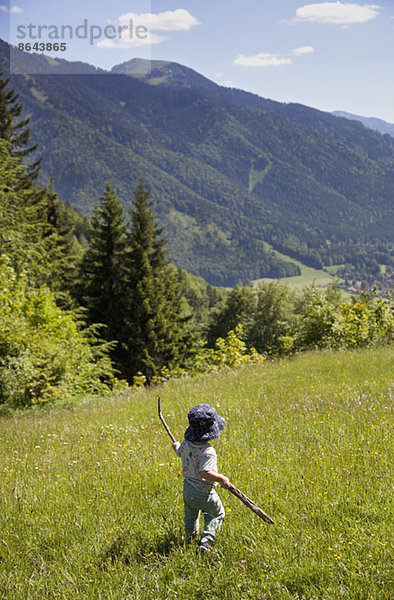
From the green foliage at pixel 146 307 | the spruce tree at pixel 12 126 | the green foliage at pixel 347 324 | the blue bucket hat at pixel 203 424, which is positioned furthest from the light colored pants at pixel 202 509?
the spruce tree at pixel 12 126

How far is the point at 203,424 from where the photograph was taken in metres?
3.41

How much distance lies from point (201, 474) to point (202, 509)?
428 millimetres

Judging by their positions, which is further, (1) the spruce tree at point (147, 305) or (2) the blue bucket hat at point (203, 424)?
(1) the spruce tree at point (147, 305)

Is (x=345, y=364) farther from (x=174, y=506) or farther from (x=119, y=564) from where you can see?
(x=119, y=564)

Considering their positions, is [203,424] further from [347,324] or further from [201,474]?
[347,324]

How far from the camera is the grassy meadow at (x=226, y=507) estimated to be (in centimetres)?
295

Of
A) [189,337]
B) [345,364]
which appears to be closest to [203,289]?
[189,337]

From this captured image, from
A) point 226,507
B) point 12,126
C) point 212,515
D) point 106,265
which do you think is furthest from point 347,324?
point 12,126

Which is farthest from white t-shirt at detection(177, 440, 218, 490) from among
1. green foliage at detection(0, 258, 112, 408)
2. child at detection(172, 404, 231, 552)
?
green foliage at detection(0, 258, 112, 408)

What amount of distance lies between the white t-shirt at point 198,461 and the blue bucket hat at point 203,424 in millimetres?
89

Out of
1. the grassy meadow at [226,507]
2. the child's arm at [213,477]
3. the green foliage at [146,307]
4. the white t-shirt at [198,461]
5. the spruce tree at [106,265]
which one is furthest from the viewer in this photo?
the spruce tree at [106,265]

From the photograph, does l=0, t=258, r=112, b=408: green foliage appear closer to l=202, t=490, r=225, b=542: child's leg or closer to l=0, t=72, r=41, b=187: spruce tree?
l=202, t=490, r=225, b=542: child's leg

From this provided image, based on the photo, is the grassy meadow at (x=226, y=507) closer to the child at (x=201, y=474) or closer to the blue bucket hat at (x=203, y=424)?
the child at (x=201, y=474)

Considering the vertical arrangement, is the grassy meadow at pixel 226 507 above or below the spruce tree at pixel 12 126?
below
